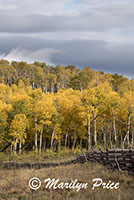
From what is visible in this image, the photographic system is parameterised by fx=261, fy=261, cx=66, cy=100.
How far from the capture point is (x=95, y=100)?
4575 cm

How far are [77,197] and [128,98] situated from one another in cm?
3698

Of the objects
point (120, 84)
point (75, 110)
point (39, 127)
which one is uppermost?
point (120, 84)

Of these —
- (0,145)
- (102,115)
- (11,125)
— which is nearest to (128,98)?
(102,115)

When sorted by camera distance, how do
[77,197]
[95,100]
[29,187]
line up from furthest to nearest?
[95,100] < [29,187] < [77,197]

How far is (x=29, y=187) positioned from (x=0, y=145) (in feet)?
132

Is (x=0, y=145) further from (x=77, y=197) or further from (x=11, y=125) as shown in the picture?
(x=77, y=197)

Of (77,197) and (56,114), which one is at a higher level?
(56,114)

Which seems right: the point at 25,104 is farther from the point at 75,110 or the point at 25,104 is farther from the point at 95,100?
the point at 95,100

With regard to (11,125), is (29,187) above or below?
below

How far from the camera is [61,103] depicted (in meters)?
59.1

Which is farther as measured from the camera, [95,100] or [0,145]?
[0,145]

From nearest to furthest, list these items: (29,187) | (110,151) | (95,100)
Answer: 1. (29,187)
2. (110,151)
3. (95,100)

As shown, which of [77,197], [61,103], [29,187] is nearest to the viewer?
[77,197]

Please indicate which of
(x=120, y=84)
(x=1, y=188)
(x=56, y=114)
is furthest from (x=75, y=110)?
(x=120, y=84)
